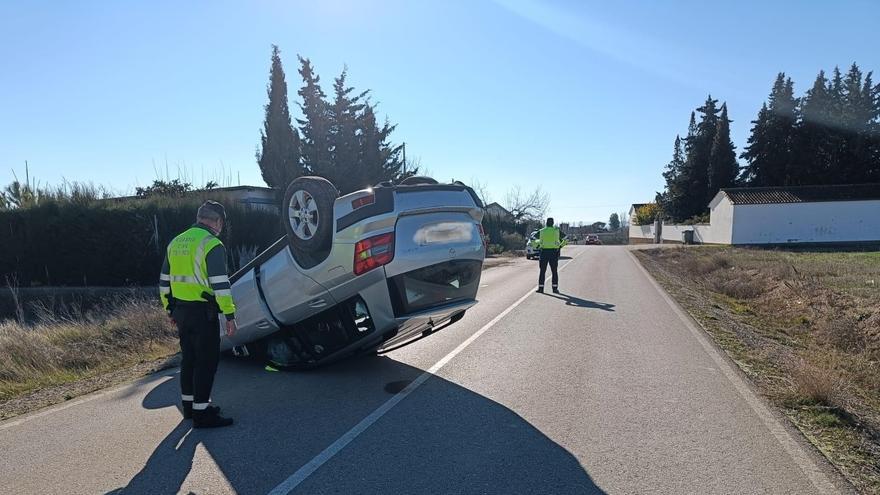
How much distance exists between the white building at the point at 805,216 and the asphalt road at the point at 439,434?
4435 cm

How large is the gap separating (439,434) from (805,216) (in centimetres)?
5046

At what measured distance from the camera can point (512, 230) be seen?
56.3 metres

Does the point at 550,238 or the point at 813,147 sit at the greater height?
the point at 813,147

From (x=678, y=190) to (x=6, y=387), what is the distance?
7094cm

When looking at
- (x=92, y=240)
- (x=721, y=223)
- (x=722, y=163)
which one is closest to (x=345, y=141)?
(x=92, y=240)

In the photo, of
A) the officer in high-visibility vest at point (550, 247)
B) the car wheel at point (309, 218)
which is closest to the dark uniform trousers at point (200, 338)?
the car wheel at point (309, 218)

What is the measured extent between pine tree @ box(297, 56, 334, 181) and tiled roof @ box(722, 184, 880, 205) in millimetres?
34018

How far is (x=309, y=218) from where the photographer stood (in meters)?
5.46

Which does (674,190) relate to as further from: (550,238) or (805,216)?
(550,238)

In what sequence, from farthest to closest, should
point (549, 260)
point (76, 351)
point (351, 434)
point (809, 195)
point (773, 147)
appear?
point (773, 147) → point (809, 195) → point (549, 260) → point (76, 351) → point (351, 434)

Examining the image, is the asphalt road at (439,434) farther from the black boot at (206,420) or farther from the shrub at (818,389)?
the shrub at (818,389)

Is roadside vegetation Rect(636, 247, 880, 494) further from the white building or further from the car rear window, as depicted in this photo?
the white building

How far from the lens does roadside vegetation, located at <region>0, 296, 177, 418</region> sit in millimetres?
6434

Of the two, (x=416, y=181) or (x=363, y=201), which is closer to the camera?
(x=363, y=201)
